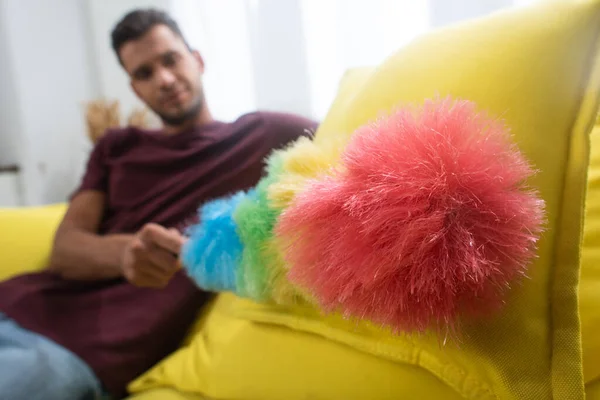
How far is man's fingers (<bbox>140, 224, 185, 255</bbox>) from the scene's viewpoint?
1.81 ft

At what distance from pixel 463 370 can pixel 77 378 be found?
603mm

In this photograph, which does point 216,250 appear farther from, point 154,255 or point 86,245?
point 86,245

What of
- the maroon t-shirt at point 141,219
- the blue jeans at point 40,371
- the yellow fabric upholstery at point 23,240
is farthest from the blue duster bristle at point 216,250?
the yellow fabric upholstery at point 23,240

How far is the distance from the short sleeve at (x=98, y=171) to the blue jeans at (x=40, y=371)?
37 centimetres

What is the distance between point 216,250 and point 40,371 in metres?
0.44

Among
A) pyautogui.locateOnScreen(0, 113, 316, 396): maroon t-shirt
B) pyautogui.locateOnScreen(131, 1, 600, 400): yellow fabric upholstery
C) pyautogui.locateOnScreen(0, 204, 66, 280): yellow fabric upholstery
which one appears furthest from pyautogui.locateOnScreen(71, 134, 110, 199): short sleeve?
pyautogui.locateOnScreen(131, 1, 600, 400): yellow fabric upholstery

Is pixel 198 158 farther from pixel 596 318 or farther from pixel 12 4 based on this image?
pixel 12 4

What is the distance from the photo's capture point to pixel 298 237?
33 cm

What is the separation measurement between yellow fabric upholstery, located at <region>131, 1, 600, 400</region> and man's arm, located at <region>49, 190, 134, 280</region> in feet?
1.75

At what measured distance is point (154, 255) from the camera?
0.58m

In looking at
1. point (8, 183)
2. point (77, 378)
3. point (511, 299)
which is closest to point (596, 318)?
point (511, 299)

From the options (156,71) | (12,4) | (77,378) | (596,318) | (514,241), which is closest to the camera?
(514,241)

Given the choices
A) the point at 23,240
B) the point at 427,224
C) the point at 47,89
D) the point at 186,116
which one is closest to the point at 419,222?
the point at 427,224

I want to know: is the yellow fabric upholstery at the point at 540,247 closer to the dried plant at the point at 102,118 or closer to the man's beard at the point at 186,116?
the man's beard at the point at 186,116
